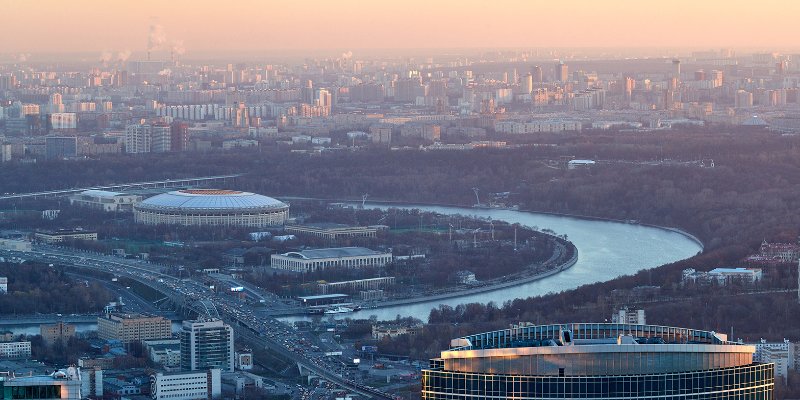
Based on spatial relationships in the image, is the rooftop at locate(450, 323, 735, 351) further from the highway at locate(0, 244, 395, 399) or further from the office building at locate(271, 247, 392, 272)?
the office building at locate(271, 247, 392, 272)

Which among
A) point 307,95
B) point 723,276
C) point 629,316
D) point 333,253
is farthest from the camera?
point 307,95

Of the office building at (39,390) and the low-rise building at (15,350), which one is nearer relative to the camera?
the office building at (39,390)

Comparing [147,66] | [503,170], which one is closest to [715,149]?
[503,170]

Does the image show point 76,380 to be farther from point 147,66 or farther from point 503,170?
point 147,66

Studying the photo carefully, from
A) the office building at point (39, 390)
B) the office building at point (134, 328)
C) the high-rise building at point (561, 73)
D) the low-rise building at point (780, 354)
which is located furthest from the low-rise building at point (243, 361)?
the high-rise building at point (561, 73)

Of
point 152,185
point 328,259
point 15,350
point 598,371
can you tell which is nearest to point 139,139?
point 152,185

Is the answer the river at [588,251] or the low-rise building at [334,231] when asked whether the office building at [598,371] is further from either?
the low-rise building at [334,231]

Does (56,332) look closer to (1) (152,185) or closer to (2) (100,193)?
(2) (100,193)
